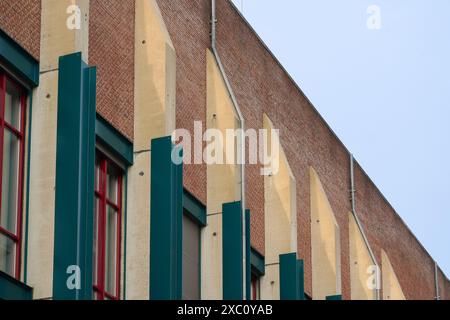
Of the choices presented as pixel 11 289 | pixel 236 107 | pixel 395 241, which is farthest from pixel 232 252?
pixel 395 241

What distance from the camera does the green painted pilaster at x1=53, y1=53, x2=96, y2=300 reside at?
22688 mm

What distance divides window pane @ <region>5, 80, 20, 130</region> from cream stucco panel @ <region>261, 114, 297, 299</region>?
1158 centimetres

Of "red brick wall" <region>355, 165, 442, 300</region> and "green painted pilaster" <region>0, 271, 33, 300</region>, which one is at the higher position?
"red brick wall" <region>355, 165, 442, 300</region>

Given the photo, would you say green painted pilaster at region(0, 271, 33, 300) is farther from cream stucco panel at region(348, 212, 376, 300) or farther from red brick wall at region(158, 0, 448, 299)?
cream stucco panel at region(348, 212, 376, 300)

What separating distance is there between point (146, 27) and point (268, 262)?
27.7ft

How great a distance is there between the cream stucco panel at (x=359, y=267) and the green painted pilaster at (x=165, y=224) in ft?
51.3

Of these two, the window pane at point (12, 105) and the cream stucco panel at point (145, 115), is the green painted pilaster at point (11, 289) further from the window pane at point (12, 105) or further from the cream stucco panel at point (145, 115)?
the cream stucco panel at point (145, 115)

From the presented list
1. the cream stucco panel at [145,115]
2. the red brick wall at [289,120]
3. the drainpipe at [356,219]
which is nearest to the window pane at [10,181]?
the cream stucco panel at [145,115]

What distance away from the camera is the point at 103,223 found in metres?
26.6

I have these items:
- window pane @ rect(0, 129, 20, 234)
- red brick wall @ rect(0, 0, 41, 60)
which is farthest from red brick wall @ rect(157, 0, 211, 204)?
window pane @ rect(0, 129, 20, 234)

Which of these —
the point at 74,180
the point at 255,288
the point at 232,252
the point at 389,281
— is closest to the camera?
the point at 74,180

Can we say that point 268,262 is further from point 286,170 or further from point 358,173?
point 358,173

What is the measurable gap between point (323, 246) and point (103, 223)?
13201mm

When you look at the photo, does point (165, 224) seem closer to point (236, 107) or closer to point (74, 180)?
point (74, 180)
